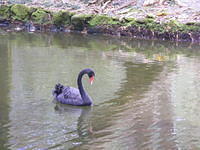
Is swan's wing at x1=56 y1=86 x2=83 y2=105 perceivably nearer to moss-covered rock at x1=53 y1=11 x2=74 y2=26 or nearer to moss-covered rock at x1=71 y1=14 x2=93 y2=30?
moss-covered rock at x1=71 y1=14 x2=93 y2=30

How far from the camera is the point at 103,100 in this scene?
Answer: 31.7 ft

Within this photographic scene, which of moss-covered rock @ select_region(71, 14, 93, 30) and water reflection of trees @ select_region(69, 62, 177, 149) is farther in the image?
moss-covered rock @ select_region(71, 14, 93, 30)

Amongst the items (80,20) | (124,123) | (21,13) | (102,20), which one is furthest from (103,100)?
(21,13)

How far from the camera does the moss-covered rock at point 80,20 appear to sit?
22.8 meters

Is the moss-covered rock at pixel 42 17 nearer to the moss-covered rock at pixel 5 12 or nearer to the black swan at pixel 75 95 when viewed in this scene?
the moss-covered rock at pixel 5 12

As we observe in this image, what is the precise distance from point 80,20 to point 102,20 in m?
1.16

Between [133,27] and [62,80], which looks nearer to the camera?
[62,80]

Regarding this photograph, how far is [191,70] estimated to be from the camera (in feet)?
43.6

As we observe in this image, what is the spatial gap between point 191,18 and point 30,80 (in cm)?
1238

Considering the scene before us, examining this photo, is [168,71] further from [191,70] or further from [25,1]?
[25,1]

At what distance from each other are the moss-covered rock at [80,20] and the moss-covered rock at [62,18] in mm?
428

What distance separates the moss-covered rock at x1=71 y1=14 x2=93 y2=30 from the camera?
899 inches

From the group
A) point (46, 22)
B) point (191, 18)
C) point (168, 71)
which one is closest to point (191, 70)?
point (168, 71)

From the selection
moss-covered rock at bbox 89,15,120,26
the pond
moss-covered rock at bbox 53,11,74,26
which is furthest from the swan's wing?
moss-covered rock at bbox 53,11,74,26
